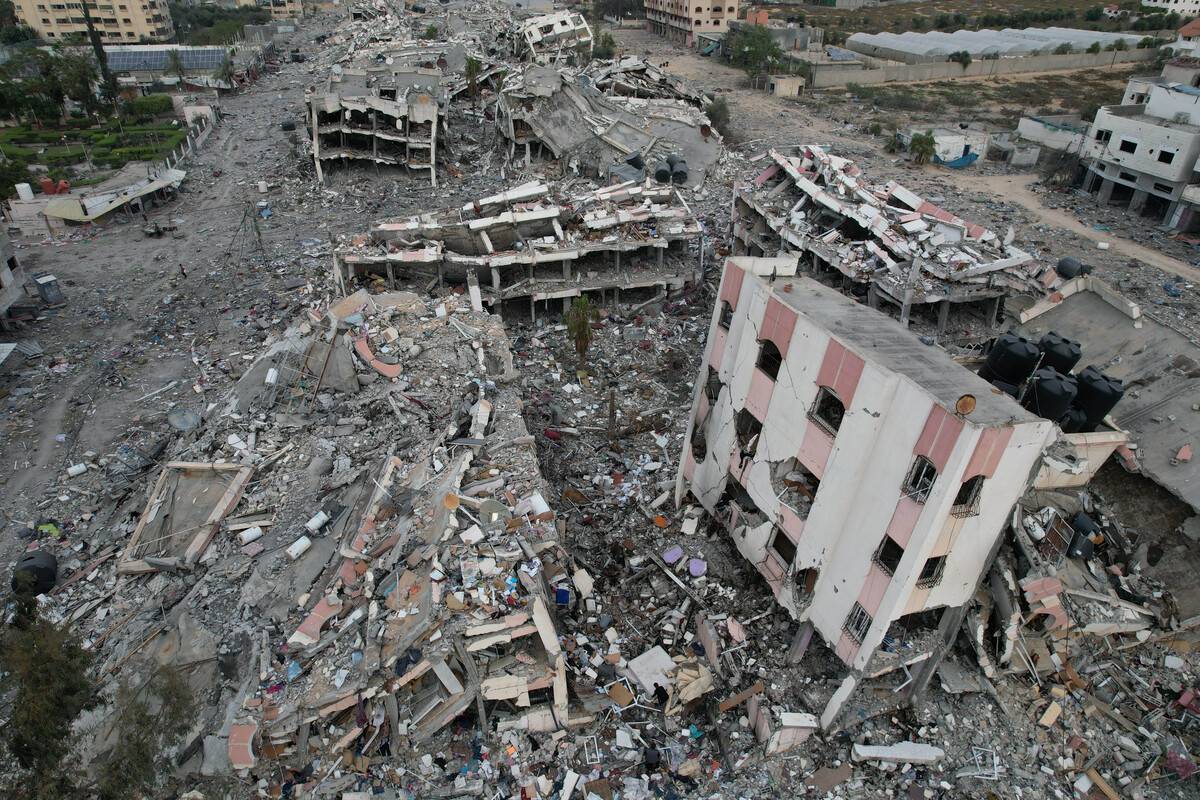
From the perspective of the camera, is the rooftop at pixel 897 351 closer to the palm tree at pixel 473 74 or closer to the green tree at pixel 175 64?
the palm tree at pixel 473 74

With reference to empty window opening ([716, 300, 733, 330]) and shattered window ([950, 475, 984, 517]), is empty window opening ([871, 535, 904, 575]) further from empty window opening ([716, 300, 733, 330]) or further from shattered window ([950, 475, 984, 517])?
empty window opening ([716, 300, 733, 330])

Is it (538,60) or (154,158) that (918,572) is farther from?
(538,60)

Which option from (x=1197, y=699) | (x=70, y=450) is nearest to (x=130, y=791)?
(x=70, y=450)

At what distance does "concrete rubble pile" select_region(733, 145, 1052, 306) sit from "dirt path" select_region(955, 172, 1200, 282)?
858cm

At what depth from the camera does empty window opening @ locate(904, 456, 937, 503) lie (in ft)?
23.9

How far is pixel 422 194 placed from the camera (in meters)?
26.4

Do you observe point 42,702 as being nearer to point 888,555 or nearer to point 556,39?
point 888,555

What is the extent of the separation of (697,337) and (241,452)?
10718mm

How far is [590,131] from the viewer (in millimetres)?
27734

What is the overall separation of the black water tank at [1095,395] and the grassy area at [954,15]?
209ft

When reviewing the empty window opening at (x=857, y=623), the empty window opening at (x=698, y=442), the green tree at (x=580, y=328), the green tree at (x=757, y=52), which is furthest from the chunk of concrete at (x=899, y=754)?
the green tree at (x=757, y=52)

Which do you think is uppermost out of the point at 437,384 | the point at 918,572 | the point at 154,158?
the point at 918,572

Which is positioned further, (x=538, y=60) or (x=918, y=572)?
(x=538, y=60)

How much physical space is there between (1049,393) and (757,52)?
4283cm
